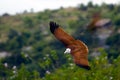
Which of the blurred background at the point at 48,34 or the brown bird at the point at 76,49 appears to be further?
the blurred background at the point at 48,34

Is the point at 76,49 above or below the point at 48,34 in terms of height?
above

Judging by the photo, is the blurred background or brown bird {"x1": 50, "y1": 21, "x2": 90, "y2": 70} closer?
brown bird {"x1": 50, "y1": 21, "x2": 90, "y2": 70}

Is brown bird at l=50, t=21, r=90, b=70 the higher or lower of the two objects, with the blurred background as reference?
higher

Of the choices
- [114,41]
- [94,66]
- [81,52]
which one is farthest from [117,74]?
[114,41]

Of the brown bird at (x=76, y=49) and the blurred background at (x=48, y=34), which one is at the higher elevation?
the brown bird at (x=76, y=49)

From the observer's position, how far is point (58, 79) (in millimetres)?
11016

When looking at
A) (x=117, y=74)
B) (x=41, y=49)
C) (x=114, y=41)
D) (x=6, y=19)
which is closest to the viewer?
(x=117, y=74)

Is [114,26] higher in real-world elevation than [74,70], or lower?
lower

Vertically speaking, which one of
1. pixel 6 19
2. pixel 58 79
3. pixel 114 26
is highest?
pixel 58 79

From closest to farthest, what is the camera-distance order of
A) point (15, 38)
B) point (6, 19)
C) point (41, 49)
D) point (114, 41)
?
point (114, 41)
point (41, 49)
point (15, 38)
point (6, 19)

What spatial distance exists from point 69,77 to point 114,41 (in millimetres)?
79481

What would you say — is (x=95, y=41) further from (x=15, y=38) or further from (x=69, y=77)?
(x=69, y=77)

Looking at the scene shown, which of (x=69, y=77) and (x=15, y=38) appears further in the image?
(x=15, y=38)

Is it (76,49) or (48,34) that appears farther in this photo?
(48,34)
